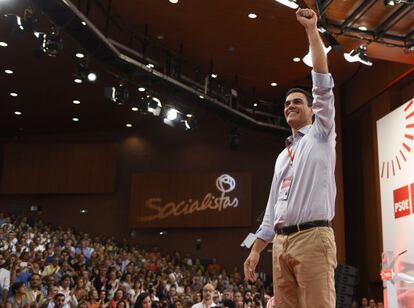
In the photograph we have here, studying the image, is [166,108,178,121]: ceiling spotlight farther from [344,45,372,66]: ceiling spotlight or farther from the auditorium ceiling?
[344,45,372,66]: ceiling spotlight

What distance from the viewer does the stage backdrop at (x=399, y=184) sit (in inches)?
346

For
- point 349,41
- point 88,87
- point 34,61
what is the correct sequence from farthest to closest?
point 88,87 → point 34,61 → point 349,41

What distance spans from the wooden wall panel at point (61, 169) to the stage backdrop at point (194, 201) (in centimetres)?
147

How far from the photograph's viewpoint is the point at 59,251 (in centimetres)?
1104

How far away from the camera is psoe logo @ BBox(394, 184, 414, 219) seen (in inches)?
348

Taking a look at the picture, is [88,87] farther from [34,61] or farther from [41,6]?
[41,6]

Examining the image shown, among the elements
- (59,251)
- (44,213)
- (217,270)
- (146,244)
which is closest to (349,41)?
(59,251)

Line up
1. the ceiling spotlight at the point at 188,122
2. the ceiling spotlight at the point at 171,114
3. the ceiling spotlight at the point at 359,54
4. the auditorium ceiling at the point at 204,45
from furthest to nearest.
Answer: the ceiling spotlight at the point at 188,122 < the ceiling spotlight at the point at 171,114 < the ceiling spotlight at the point at 359,54 < the auditorium ceiling at the point at 204,45

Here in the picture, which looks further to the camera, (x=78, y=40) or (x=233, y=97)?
(x=233, y=97)

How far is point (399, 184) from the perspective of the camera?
30.0 feet

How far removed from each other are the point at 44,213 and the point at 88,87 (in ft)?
18.6

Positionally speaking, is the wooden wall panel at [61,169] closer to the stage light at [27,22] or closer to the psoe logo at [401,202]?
the stage light at [27,22]

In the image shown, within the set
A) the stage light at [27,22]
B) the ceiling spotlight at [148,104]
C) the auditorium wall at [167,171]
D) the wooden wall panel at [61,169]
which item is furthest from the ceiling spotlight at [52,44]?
the wooden wall panel at [61,169]

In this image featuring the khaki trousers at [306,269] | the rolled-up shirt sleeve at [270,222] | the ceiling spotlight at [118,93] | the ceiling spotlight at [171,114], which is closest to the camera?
the khaki trousers at [306,269]
